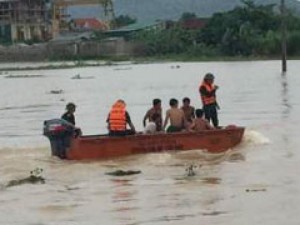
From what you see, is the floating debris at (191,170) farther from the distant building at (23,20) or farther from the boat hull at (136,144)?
the distant building at (23,20)

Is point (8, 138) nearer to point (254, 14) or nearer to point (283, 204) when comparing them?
point (283, 204)

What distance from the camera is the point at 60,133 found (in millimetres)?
18688

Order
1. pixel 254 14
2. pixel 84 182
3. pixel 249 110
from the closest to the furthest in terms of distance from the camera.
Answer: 1. pixel 84 182
2. pixel 249 110
3. pixel 254 14

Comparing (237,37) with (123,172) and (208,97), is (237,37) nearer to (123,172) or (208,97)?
(208,97)

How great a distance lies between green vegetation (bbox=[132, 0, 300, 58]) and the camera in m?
96.4

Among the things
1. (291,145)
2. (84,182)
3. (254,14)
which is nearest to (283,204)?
(84,182)

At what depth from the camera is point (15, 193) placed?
51.4ft

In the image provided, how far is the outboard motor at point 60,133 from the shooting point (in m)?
18.7

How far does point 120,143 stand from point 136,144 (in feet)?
1.11

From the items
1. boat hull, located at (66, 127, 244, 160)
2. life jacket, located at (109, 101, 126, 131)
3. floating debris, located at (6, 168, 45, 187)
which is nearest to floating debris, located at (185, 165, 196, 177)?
boat hull, located at (66, 127, 244, 160)

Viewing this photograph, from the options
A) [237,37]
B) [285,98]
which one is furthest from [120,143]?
[237,37]

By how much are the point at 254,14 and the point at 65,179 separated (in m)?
89.2

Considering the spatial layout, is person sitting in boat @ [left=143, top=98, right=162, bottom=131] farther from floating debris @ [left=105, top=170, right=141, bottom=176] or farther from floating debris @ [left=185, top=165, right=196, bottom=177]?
floating debris @ [left=185, top=165, right=196, bottom=177]

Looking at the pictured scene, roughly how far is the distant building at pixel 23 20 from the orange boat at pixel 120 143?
11090 cm
